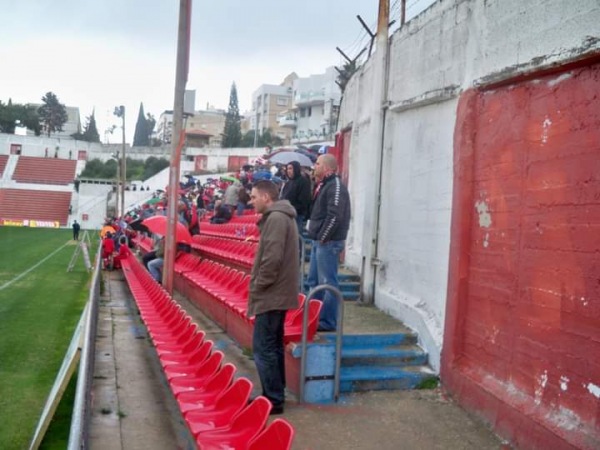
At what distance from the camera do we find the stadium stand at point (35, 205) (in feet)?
178

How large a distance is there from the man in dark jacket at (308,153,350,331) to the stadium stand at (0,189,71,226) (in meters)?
52.8

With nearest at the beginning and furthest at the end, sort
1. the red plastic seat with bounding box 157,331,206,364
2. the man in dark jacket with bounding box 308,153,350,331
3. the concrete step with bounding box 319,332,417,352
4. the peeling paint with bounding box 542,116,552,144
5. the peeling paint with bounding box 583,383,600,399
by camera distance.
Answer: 1. the peeling paint with bounding box 583,383,600,399
2. the peeling paint with bounding box 542,116,552,144
3. the red plastic seat with bounding box 157,331,206,364
4. the man in dark jacket with bounding box 308,153,350,331
5. the concrete step with bounding box 319,332,417,352

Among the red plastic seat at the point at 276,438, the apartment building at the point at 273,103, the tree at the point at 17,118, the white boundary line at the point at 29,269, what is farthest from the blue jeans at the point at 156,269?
the apartment building at the point at 273,103

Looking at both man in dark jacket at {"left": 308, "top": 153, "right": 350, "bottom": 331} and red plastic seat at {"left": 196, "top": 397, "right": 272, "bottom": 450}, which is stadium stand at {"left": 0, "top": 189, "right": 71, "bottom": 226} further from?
red plastic seat at {"left": 196, "top": 397, "right": 272, "bottom": 450}

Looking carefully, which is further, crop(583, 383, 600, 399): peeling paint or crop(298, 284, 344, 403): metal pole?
crop(298, 284, 344, 403): metal pole

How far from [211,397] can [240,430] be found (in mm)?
770

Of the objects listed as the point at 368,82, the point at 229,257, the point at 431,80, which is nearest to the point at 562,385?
the point at 431,80

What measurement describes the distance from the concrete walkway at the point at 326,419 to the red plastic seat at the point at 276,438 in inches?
54.7

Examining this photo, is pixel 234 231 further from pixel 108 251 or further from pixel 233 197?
pixel 108 251

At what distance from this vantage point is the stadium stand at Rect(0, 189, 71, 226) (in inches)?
2140

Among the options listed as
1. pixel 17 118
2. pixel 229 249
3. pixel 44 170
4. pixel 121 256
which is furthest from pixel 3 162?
pixel 229 249

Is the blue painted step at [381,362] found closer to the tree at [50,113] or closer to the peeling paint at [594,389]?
the peeling paint at [594,389]

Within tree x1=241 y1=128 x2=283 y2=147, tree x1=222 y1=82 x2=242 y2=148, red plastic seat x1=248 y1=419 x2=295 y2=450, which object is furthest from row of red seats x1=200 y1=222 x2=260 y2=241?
tree x1=222 y1=82 x2=242 y2=148

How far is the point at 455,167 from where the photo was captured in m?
5.72
